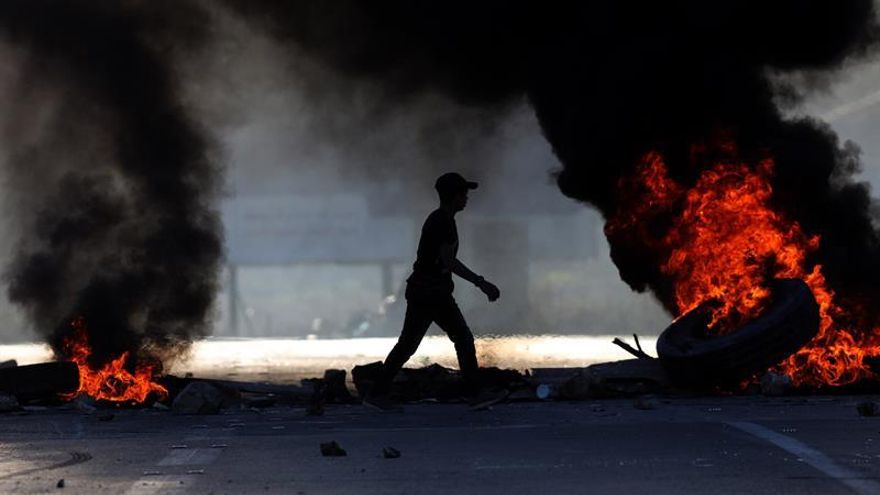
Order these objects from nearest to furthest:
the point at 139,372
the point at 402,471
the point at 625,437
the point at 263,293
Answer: the point at 402,471 < the point at 625,437 < the point at 139,372 < the point at 263,293

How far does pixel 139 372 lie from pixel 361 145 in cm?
1376

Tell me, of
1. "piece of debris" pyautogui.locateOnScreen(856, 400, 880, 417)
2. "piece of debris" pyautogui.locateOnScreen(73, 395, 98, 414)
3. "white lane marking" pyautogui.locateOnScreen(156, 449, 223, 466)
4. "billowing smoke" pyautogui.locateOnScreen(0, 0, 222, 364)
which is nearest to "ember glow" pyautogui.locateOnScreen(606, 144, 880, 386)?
Answer: "piece of debris" pyautogui.locateOnScreen(856, 400, 880, 417)

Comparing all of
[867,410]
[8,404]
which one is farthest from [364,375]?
[867,410]

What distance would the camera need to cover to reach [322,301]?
105m

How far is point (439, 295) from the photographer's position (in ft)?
52.5

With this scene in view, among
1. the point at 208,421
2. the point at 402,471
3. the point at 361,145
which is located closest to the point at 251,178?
the point at 361,145

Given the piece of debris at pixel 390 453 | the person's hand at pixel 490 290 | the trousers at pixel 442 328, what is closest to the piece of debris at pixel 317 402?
the trousers at pixel 442 328

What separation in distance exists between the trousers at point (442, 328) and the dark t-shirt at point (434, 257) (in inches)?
3.5

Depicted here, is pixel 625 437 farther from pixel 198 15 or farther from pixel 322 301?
pixel 322 301

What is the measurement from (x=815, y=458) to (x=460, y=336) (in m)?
5.65

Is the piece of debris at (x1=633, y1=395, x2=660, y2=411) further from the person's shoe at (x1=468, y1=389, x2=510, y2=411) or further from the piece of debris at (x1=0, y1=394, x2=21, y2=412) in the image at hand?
the piece of debris at (x1=0, y1=394, x2=21, y2=412)

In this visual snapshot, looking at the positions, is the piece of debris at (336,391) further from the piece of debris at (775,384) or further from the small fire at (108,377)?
the piece of debris at (775,384)

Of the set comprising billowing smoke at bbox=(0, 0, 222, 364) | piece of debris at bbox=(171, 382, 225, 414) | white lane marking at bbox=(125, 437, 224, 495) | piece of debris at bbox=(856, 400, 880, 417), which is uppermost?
billowing smoke at bbox=(0, 0, 222, 364)

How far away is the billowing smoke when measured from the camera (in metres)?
20.2
